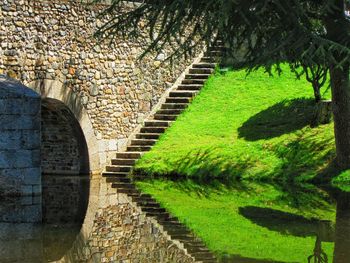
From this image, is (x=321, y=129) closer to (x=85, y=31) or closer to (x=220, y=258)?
(x=85, y=31)

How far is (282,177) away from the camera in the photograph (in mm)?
15938

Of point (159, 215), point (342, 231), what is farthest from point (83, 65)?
point (342, 231)

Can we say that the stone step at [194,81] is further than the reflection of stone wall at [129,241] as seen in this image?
Yes

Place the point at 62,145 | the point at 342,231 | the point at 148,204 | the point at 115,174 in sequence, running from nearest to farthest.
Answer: the point at 342,231 < the point at 148,204 < the point at 115,174 < the point at 62,145

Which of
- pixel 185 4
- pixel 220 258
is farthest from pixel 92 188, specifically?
pixel 220 258

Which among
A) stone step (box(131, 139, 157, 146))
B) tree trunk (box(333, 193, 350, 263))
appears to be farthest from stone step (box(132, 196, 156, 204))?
stone step (box(131, 139, 157, 146))

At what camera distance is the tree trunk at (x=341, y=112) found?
14.4 meters

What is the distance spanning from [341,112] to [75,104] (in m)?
5.90

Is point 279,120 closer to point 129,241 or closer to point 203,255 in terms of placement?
point 129,241

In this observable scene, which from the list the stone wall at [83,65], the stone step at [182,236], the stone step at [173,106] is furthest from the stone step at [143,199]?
the stone step at [173,106]

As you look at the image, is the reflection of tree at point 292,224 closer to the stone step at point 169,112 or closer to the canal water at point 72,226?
the canal water at point 72,226

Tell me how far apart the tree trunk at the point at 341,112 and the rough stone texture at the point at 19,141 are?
5.20 m

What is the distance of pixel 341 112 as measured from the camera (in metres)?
14.6

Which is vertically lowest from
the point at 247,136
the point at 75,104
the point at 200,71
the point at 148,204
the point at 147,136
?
the point at 148,204
